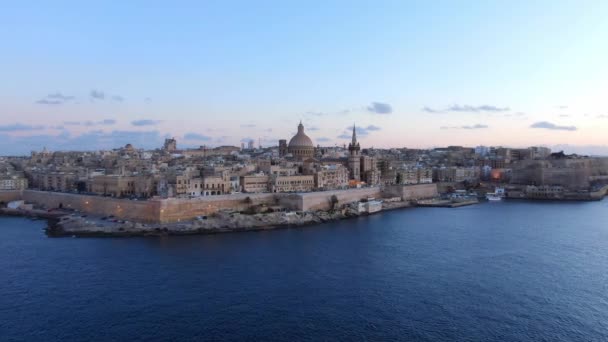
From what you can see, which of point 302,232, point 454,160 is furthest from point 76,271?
point 454,160

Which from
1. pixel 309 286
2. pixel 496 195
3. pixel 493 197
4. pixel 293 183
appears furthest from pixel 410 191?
pixel 309 286

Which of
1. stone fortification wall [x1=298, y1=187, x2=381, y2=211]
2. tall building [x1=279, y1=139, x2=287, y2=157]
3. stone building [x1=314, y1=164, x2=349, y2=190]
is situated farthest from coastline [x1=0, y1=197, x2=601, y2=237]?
tall building [x1=279, y1=139, x2=287, y2=157]

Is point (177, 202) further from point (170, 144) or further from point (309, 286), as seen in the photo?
point (170, 144)

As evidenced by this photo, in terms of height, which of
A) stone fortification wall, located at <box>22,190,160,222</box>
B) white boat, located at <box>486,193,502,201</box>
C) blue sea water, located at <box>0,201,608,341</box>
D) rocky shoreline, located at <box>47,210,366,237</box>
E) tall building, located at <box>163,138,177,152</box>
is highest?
tall building, located at <box>163,138,177,152</box>

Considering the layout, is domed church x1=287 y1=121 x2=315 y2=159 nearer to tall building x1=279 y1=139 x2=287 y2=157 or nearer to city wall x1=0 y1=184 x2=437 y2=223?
tall building x1=279 y1=139 x2=287 y2=157

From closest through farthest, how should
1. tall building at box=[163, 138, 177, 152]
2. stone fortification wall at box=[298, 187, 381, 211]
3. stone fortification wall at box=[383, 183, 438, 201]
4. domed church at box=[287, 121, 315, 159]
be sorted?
1. stone fortification wall at box=[298, 187, 381, 211]
2. stone fortification wall at box=[383, 183, 438, 201]
3. domed church at box=[287, 121, 315, 159]
4. tall building at box=[163, 138, 177, 152]

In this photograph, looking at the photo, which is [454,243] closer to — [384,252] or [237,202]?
[384,252]
